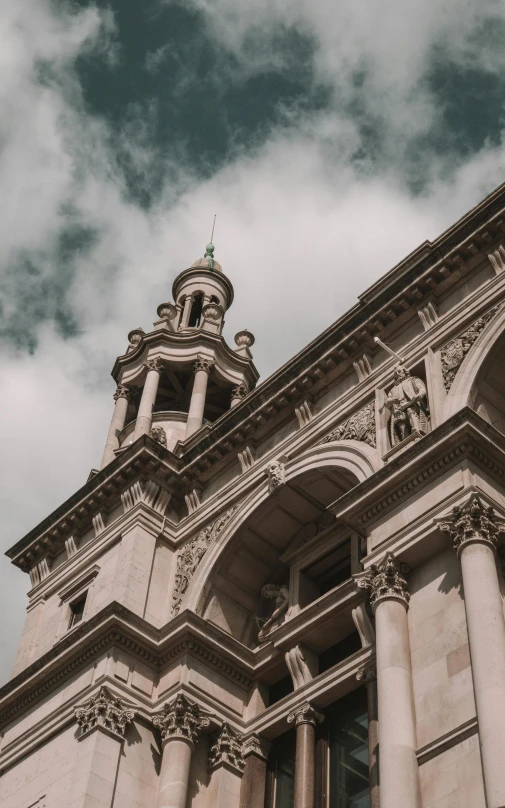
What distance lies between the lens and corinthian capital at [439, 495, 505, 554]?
1933 centimetres

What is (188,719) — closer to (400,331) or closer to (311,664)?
(311,664)

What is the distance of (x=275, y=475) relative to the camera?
86.5ft

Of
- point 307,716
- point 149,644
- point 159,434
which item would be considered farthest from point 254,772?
point 159,434

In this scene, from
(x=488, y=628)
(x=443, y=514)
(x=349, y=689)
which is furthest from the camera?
(x=349, y=689)

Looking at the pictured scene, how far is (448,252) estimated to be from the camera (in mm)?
25156

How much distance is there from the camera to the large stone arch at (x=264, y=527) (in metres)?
25.9

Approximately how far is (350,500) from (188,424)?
12661mm

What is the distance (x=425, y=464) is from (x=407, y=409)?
7.54 feet

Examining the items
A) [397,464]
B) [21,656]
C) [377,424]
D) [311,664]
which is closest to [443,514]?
[397,464]

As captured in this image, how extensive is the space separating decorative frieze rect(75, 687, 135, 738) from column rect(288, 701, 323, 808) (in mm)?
3385

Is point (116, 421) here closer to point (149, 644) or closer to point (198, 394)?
point (198, 394)

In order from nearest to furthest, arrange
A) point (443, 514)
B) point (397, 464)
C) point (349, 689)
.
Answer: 1. point (443, 514)
2. point (397, 464)
3. point (349, 689)

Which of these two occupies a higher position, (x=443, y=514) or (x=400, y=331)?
(x=400, y=331)

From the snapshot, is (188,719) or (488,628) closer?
(488,628)
